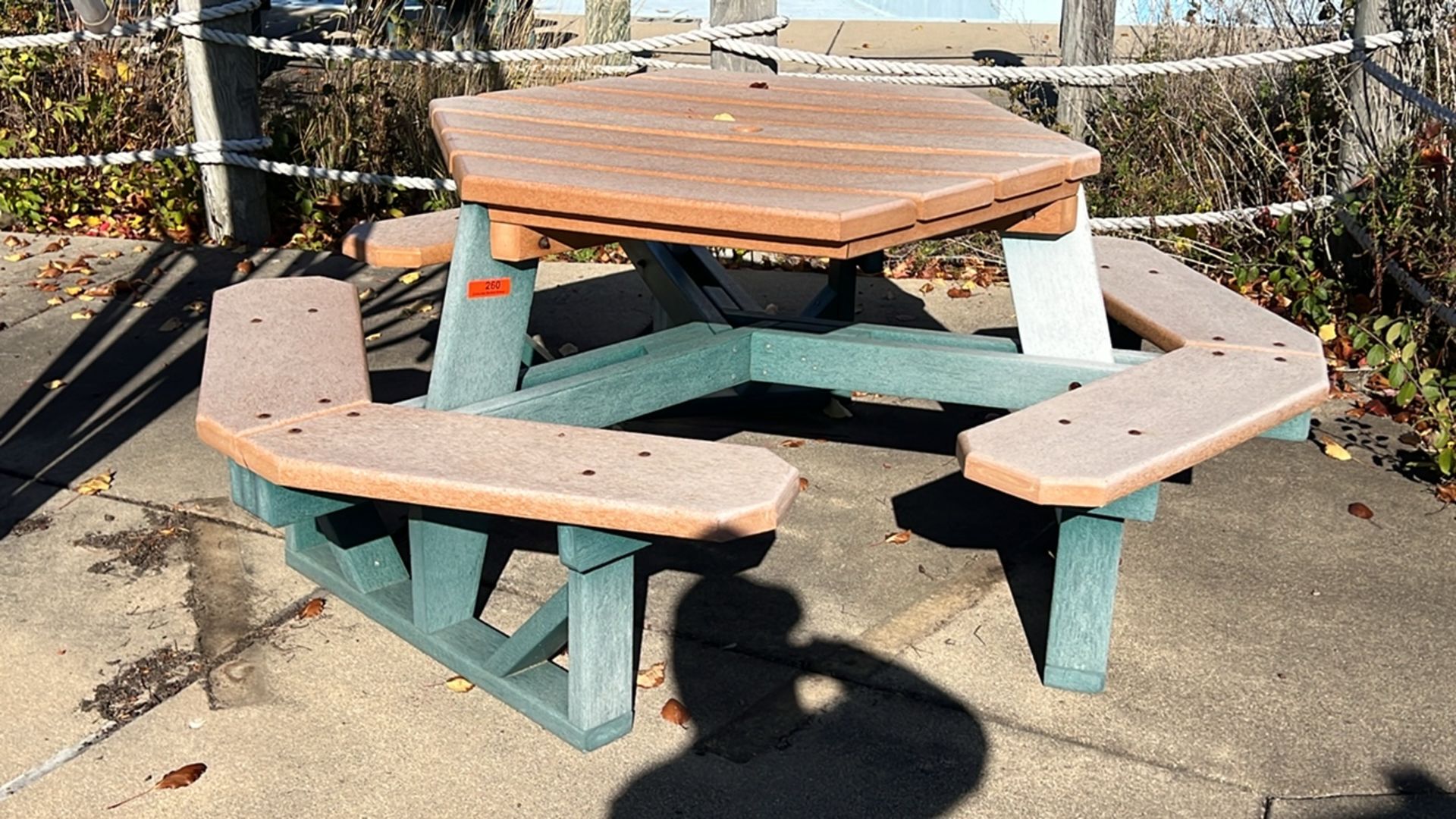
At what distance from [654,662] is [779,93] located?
156 centimetres

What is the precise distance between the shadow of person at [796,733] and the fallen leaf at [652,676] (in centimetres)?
3

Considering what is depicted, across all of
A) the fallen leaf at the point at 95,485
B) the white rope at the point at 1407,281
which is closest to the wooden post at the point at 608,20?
the white rope at the point at 1407,281

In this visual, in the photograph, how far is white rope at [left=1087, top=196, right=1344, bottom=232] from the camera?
17.4 ft

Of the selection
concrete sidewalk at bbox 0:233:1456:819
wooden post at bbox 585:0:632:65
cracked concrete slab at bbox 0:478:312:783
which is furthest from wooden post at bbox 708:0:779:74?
cracked concrete slab at bbox 0:478:312:783

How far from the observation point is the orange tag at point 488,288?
3322 millimetres

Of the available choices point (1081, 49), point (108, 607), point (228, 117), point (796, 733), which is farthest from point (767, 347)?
point (1081, 49)

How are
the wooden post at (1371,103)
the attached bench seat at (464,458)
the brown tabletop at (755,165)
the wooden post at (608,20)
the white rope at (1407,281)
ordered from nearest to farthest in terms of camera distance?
the attached bench seat at (464,458), the brown tabletop at (755,165), the white rope at (1407,281), the wooden post at (1371,103), the wooden post at (608,20)

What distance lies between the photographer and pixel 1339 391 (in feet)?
15.6

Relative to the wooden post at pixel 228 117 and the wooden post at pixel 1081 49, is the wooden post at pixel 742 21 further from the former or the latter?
the wooden post at pixel 228 117

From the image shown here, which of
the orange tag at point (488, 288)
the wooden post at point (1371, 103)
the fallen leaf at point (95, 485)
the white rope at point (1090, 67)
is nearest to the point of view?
the orange tag at point (488, 288)

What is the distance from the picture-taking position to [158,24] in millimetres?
5895

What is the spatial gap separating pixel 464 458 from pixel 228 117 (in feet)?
12.1

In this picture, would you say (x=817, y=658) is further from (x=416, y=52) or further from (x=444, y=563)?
(x=416, y=52)

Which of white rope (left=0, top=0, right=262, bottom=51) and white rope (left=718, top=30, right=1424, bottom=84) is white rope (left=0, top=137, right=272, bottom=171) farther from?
white rope (left=718, top=30, right=1424, bottom=84)
